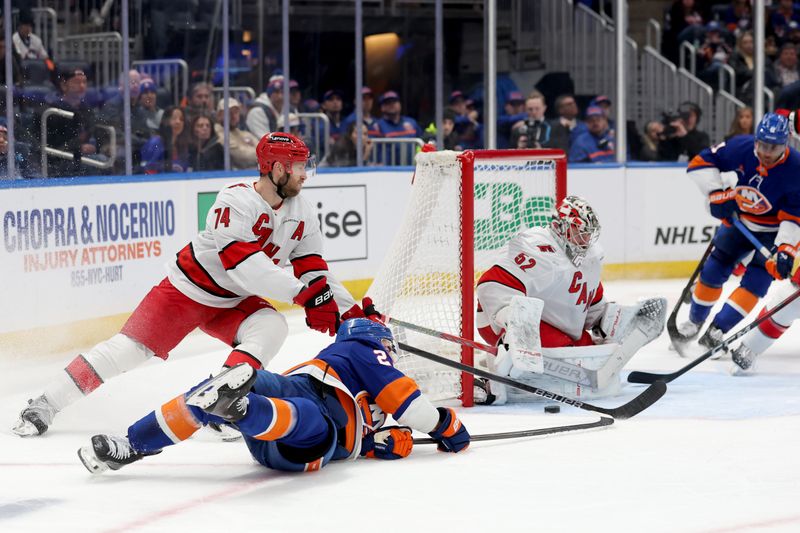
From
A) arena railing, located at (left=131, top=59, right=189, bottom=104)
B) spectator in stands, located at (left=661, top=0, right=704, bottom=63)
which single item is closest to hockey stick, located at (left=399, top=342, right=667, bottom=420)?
arena railing, located at (left=131, top=59, right=189, bottom=104)

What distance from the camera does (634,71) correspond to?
362 inches

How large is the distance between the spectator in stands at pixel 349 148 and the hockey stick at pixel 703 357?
3.19 meters

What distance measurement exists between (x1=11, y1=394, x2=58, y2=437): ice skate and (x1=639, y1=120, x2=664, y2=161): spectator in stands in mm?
5731

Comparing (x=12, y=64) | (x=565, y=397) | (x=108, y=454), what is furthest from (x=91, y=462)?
(x=12, y=64)

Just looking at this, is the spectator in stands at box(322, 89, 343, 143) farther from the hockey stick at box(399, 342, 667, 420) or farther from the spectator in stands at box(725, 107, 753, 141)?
the hockey stick at box(399, 342, 667, 420)

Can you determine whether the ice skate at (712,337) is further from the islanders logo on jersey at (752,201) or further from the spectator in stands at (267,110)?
the spectator in stands at (267,110)

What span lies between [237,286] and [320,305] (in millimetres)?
336

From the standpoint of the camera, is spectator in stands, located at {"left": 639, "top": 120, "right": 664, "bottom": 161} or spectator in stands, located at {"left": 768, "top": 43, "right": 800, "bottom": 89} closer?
spectator in stands, located at {"left": 639, "top": 120, "right": 664, "bottom": 161}

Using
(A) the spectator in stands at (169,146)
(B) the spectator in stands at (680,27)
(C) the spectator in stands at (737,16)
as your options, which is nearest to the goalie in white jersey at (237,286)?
(A) the spectator in stands at (169,146)

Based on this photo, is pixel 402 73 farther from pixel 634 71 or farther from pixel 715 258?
pixel 715 258

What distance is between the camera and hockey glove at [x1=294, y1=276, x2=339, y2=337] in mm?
3633

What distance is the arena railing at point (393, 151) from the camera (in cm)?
788

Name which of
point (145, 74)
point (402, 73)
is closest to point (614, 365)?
point (145, 74)

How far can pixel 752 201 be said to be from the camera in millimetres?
5488
